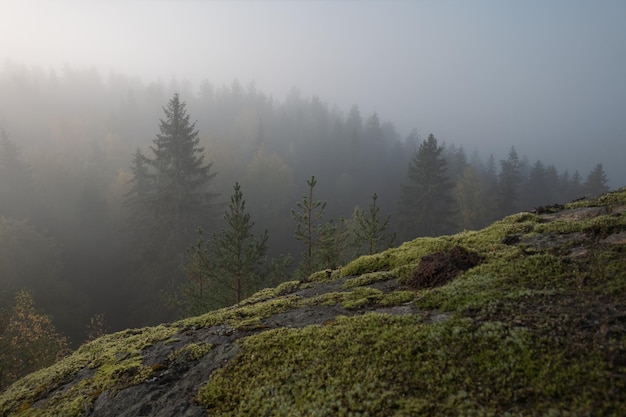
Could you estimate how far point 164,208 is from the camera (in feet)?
149

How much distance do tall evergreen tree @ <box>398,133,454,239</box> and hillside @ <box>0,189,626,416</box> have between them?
52361 millimetres

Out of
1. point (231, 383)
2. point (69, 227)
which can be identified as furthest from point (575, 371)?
point (69, 227)

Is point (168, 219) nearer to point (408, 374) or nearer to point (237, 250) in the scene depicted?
point (237, 250)

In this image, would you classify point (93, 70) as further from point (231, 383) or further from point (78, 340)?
point (231, 383)

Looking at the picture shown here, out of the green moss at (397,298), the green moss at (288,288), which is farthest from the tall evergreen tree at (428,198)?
the green moss at (397,298)

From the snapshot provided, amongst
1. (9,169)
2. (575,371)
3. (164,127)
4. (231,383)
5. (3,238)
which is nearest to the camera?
(575,371)

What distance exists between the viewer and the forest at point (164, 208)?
20.8m

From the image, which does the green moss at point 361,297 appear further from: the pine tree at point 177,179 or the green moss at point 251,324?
the pine tree at point 177,179

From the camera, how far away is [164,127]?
4628 centimetres

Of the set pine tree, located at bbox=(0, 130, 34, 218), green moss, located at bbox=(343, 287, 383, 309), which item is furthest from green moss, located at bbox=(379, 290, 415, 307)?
pine tree, located at bbox=(0, 130, 34, 218)

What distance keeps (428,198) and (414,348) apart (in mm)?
58063

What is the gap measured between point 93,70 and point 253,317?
157 metres

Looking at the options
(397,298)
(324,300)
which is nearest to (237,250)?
(324,300)

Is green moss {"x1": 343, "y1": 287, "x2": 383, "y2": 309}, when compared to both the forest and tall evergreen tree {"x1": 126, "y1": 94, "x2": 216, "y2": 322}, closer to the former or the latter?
the forest
